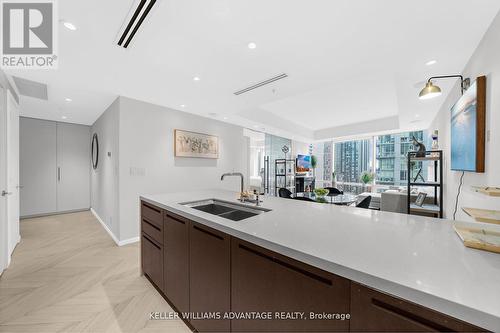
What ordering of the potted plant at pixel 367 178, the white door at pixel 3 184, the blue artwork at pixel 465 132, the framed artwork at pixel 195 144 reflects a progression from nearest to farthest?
the blue artwork at pixel 465 132 → the white door at pixel 3 184 → the framed artwork at pixel 195 144 → the potted plant at pixel 367 178

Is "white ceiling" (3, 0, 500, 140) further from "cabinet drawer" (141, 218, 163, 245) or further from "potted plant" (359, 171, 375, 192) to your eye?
"potted plant" (359, 171, 375, 192)

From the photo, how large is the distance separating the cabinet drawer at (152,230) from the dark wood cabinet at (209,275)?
56 centimetres

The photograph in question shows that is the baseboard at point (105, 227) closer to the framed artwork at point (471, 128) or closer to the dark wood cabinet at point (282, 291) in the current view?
the dark wood cabinet at point (282, 291)

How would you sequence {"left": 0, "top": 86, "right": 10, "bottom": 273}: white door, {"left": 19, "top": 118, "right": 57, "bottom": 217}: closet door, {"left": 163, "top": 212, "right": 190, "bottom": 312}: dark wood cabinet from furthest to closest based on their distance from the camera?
{"left": 19, "top": 118, "right": 57, "bottom": 217}: closet door, {"left": 0, "top": 86, "right": 10, "bottom": 273}: white door, {"left": 163, "top": 212, "right": 190, "bottom": 312}: dark wood cabinet

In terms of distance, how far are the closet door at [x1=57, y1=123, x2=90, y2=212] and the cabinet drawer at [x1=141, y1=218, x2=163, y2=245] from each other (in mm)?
4486

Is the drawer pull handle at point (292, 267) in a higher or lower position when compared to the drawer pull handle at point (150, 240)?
higher

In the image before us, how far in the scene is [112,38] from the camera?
5.87 ft

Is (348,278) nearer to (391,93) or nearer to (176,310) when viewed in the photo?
(176,310)

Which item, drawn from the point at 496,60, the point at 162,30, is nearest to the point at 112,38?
the point at 162,30

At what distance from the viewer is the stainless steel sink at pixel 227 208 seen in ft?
5.81

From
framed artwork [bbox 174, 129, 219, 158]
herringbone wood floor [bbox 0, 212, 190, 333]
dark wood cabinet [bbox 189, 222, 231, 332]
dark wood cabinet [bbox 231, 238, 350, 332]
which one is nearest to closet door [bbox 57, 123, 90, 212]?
herringbone wood floor [bbox 0, 212, 190, 333]

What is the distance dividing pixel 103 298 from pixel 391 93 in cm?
530

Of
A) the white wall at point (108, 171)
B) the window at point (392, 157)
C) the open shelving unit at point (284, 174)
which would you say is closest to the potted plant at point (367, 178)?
the window at point (392, 157)

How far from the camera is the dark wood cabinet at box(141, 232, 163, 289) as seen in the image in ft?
6.14
